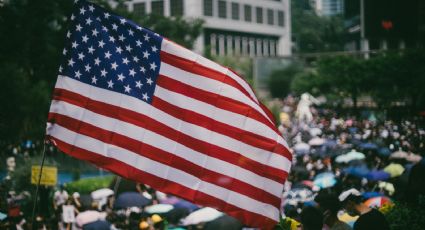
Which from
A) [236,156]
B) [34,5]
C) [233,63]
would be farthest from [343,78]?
[236,156]

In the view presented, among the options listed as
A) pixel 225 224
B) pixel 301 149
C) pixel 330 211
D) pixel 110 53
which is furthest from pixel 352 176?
pixel 110 53

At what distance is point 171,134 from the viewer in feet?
21.0

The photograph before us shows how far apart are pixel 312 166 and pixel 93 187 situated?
7.80m

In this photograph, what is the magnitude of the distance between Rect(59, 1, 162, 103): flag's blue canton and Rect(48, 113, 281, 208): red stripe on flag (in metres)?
0.44

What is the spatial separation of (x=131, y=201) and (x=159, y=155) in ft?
23.6

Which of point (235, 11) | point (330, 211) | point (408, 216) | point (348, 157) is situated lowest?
point (348, 157)

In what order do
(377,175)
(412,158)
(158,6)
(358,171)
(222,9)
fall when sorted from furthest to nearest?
(222,9) → (158,6) → (412,158) → (358,171) → (377,175)

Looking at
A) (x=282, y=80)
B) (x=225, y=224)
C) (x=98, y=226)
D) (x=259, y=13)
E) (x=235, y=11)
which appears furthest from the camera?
(x=259, y=13)

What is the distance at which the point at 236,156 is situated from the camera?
251 inches

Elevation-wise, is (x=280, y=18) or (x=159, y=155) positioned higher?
(x=280, y=18)

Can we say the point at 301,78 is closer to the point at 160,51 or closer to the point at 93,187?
the point at 93,187

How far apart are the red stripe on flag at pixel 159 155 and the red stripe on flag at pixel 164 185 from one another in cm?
16

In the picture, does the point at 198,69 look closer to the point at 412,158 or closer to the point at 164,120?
the point at 164,120

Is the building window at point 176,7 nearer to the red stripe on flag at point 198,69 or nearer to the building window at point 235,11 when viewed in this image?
the building window at point 235,11
